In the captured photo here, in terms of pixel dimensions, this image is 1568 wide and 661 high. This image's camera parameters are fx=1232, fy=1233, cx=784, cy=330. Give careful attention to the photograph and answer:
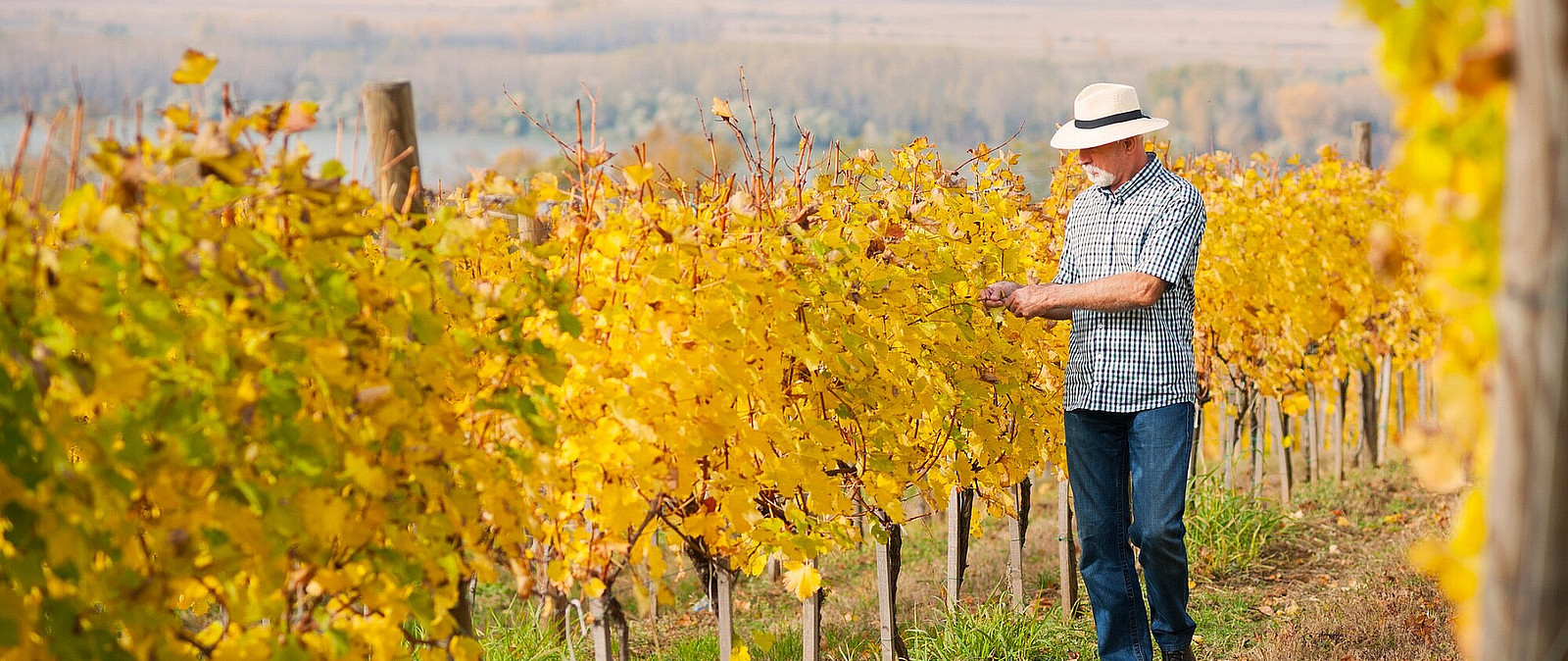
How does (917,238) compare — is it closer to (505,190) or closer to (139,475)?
(505,190)

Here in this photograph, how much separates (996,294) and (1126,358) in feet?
1.16

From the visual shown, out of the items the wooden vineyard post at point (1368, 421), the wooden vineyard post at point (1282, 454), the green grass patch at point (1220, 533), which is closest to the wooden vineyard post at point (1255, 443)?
the wooden vineyard post at point (1282, 454)

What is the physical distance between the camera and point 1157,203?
3021mm

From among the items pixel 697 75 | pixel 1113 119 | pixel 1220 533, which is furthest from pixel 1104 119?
pixel 697 75

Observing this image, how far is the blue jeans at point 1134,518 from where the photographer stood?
9.88 feet

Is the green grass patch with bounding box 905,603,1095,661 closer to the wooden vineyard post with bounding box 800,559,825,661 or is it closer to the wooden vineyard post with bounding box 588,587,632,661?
the wooden vineyard post with bounding box 800,559,825,661

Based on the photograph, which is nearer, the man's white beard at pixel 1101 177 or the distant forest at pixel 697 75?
the man's white beard at pixel 1101 177

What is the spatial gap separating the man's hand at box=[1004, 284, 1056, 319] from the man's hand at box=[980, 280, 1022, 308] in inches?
0.5

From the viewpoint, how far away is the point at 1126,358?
3.03 meters

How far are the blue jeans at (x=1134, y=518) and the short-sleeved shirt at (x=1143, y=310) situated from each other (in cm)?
6

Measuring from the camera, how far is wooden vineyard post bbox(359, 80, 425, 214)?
8.64ft

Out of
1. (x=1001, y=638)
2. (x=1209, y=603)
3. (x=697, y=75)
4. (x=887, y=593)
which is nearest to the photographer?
(x=887, y=593)

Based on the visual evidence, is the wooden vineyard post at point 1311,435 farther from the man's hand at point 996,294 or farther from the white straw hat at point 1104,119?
the man's hand at point 996,294

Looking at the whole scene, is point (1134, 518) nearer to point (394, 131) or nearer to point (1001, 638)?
point (1001, 638)
